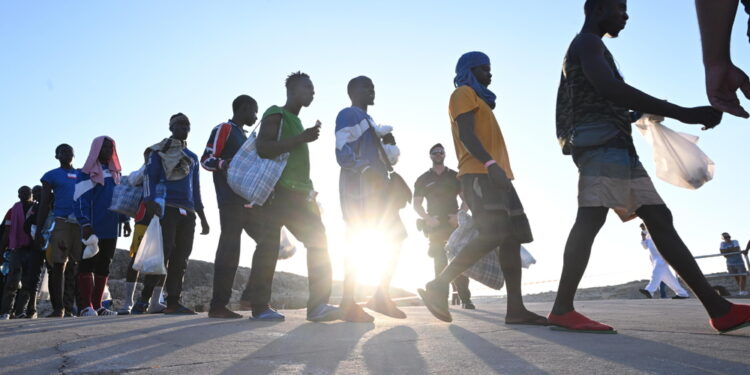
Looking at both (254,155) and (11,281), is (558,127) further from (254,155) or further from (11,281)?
(11,281)

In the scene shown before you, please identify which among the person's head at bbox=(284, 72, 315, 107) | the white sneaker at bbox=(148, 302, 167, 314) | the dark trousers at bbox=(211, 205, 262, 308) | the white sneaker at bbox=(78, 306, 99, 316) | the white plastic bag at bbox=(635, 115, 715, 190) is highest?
the person's head at bbox=(284, 72, 315, 107)

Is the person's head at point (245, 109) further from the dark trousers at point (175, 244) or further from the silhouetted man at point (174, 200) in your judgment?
the dark trousers at point (175, 244)

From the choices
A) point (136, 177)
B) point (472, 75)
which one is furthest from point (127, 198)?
point (472, 75)

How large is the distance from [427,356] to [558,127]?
74.4 inches

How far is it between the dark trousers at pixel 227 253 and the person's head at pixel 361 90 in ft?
4.09

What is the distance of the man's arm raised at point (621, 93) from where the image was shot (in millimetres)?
2980

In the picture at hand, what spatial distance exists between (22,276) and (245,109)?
4.42 m

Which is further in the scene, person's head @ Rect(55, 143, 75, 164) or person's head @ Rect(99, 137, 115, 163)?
person's head @ Rect(55, 143, 75, 164)

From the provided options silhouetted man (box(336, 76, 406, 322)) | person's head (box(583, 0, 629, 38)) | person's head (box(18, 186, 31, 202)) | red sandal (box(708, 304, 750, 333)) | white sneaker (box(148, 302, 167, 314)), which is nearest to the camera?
red sandal (box(708, 304, 750, 333))

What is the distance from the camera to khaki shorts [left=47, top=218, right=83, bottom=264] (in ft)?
21.0

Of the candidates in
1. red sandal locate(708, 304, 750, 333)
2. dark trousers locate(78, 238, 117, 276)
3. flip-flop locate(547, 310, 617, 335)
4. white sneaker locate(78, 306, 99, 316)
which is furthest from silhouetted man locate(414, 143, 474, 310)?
red sandal locate(708, 304, 750, 333)

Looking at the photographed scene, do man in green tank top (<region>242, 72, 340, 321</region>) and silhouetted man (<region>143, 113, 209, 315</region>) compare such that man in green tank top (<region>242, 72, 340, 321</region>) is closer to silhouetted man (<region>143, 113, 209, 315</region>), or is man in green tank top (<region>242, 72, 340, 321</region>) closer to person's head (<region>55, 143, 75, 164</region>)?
silhouetted man (<region>143, 113, 209, 315</region>)

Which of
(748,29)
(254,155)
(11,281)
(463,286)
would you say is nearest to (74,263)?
(11,281)

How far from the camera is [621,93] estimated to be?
3123mm
